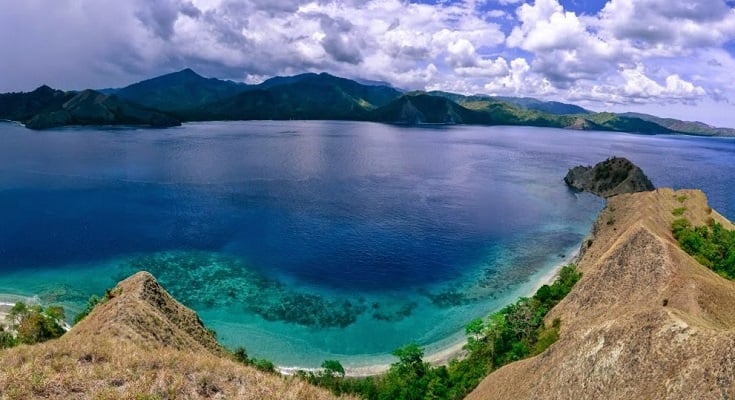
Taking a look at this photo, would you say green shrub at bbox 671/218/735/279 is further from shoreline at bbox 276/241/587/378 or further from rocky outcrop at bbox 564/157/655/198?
rocky outcrop at bbox 564/157/655/198

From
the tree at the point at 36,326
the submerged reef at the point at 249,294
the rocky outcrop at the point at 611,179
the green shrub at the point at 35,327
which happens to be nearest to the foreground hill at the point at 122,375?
the green shrub at the point at 35,327

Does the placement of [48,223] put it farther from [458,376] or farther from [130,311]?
[458,376]

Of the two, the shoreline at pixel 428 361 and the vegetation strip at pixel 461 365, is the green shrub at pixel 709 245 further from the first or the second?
the shoreline at pixel 428 361

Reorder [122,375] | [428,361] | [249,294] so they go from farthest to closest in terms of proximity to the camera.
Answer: [249,294] → [428,361] → [122,375]

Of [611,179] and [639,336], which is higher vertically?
[611,179]

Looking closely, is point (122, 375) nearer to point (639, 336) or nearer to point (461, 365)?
point (639, 336)

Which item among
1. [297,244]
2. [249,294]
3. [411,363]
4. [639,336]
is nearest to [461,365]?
[411,363]

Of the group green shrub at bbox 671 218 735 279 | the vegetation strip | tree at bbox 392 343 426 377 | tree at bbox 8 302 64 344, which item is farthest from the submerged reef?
green shrub at bbox 671 218 735 279
